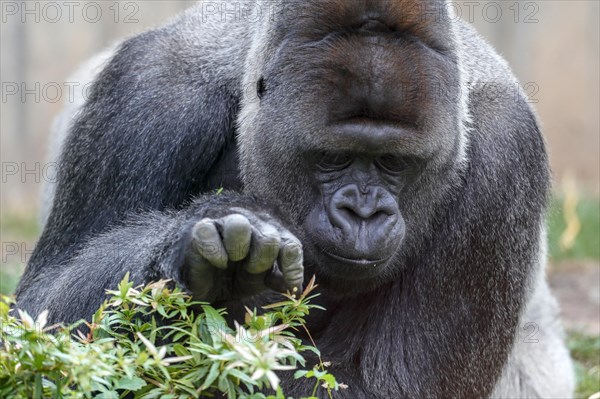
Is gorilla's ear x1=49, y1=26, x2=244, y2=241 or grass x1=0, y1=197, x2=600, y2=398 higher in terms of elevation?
gorilla's ear x1=49, y1=26, x2=244, y2=241

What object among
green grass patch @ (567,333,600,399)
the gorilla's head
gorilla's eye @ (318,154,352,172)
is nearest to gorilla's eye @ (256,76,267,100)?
the gorilla's head

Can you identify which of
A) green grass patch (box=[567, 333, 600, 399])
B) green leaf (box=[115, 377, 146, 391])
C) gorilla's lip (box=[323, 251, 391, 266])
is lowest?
A: green grass patch (box=[567, 333, 600, 399])

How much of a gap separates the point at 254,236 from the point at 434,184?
1147mm

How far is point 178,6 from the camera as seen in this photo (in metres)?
14.3

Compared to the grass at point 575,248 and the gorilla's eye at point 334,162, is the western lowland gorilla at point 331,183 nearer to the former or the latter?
the gorilla's eye at point 334,162

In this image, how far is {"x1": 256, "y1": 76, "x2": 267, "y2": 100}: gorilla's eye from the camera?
434cm

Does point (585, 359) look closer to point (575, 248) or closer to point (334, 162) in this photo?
point (575, 248)

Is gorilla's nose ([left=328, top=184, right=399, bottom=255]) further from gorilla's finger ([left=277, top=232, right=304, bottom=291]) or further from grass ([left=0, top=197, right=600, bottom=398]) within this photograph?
grass ([left=0, top=197, right=600, bottom=398])

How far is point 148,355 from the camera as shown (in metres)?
3.24

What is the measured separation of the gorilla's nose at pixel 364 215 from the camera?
3910 mm

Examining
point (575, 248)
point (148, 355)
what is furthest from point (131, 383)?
point (575, 248)

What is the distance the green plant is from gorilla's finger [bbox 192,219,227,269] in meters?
0.17

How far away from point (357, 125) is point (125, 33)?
1022cm

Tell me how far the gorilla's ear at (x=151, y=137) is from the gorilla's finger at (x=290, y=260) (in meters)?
1.24
